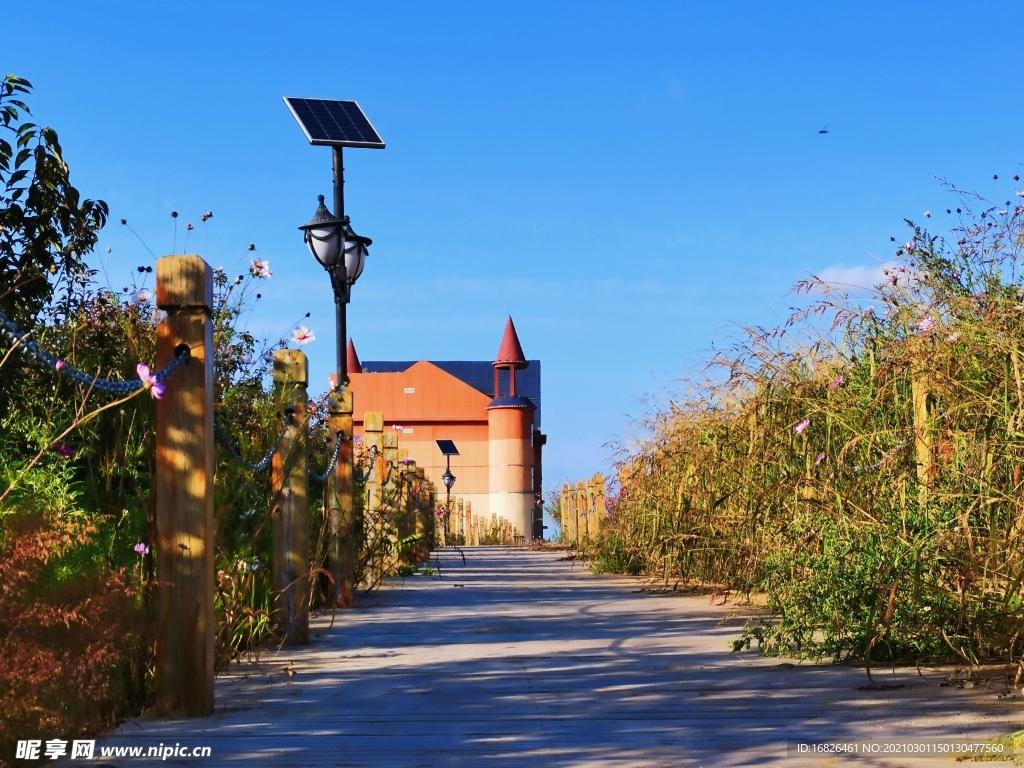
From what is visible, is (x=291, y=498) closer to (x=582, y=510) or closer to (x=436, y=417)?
(x=582, y=510)

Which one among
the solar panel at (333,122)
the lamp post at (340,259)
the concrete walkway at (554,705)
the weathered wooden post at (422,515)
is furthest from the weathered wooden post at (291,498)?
the weathered wooden post at (422,515)

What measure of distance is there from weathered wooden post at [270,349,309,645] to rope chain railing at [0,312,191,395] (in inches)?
81.2

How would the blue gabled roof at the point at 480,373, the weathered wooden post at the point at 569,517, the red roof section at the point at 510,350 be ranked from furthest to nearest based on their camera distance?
the blue gabled roof at the point at 480,373
the red roof section at the point at 510,350
the weathered wooden post at the point at 569,517

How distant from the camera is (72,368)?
11.5 feet

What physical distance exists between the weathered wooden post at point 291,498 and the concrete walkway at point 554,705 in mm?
284

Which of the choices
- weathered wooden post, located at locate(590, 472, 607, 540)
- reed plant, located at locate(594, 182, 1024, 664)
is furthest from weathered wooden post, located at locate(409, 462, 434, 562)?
reed plant, located at locate(594, 182, 1024, 664)

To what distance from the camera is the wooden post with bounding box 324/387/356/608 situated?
29.1ft

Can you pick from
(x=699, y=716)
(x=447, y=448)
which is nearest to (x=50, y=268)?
(x=699, y=716)

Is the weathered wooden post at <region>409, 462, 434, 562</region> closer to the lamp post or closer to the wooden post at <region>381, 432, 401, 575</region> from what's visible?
the wooden post at <region>381, 432, 401, 575</region>

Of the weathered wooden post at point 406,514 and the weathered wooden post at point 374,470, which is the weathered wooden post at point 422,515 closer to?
the weathered wooden post at point 406,514

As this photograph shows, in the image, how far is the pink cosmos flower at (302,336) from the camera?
8832 mm

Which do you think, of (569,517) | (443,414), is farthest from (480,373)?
(569,517)

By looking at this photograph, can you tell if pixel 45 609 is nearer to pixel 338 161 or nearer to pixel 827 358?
pixel 827 358

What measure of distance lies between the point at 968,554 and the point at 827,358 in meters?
2.68
